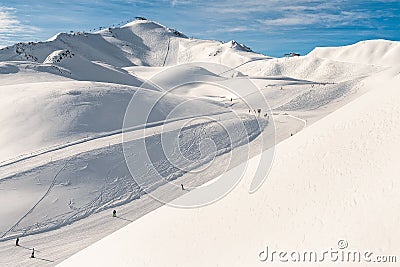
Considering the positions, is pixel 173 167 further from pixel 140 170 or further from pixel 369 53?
pixel 369 53

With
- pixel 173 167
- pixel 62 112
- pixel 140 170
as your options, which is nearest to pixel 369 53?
pixel 62 112

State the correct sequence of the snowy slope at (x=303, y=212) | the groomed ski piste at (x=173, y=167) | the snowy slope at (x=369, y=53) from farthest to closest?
the snowy slope at (x=369, y=53) < the groomed ski piste at (x=173, y=167) < the snowy slope at (x=303, y=212)

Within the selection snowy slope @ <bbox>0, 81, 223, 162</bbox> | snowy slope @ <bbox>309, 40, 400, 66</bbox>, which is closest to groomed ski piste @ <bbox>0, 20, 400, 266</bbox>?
snowy slope @ <bbox>0, 81, 223, 162</bbox>

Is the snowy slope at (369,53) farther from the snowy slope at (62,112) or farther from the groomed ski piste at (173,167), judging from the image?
the snowy slope at (62,112)

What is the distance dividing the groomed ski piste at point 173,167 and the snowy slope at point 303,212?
5 centimetres

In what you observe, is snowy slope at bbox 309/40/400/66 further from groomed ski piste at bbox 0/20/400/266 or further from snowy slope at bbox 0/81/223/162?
snowy slope at bbox 0/81/223/162

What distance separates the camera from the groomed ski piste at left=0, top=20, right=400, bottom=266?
11422 millimetres

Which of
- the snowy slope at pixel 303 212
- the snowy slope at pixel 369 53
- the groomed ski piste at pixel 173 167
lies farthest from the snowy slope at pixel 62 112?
the snowy slope at pixel 369 53

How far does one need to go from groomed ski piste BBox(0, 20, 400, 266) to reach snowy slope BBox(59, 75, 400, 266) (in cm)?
5

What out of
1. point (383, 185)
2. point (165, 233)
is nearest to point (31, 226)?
point (165, 233)

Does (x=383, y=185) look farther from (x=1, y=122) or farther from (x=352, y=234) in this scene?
(x=1, y=122)

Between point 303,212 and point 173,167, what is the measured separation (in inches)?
806

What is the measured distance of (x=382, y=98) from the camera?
15.7 m

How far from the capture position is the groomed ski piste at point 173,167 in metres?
11.4
